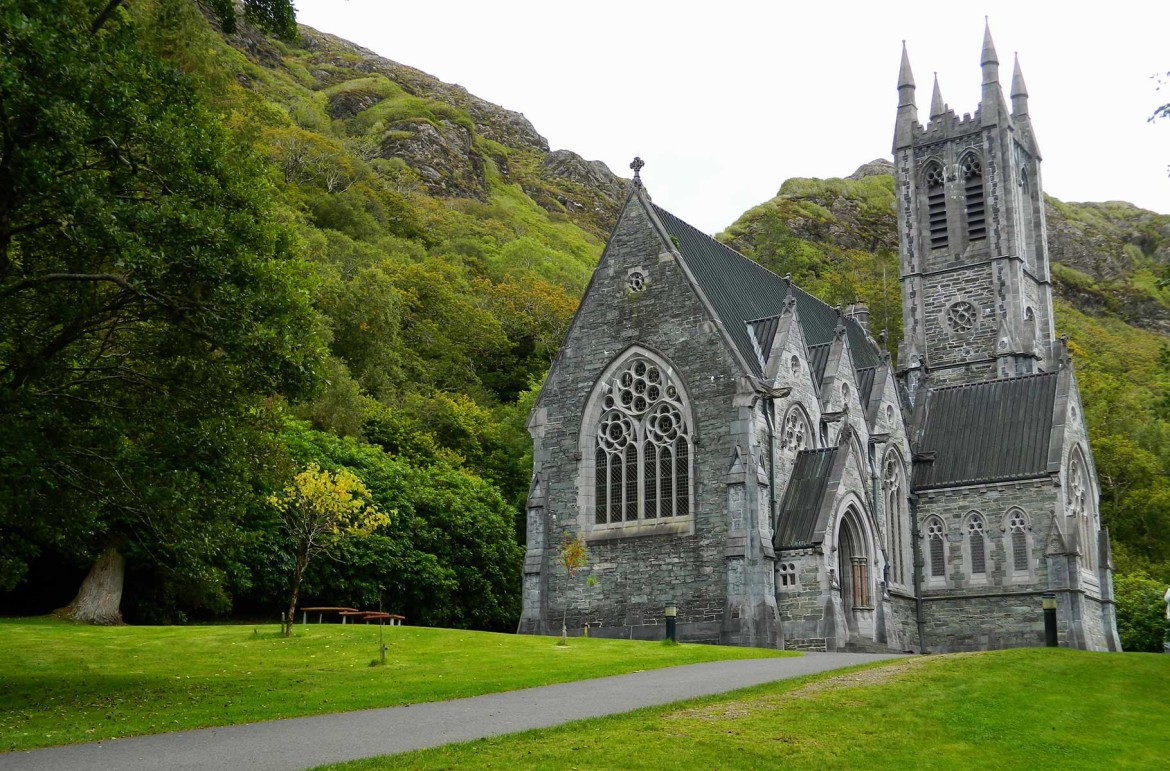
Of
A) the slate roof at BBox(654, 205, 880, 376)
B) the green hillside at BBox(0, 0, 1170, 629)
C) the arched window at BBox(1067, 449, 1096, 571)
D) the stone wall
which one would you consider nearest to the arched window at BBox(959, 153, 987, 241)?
the green hillside at BBox(0, 0, 1170, 629)

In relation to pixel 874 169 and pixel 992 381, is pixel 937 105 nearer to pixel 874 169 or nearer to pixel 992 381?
pixel 992 381

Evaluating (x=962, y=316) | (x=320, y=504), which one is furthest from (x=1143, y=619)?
(x=320, y=504)

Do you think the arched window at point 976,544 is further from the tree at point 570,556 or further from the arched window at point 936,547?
the tree at point 570,556

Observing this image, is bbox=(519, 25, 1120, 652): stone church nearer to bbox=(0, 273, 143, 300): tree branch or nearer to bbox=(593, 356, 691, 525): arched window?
bbox=(593, 356, 691, 525): arched window

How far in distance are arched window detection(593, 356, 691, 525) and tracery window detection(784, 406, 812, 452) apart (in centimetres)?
321

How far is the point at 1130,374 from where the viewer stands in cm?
9600

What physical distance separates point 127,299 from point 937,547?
32910mm

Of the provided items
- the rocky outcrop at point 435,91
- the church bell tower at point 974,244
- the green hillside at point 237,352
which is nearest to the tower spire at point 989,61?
the church bell tower at point 974,244

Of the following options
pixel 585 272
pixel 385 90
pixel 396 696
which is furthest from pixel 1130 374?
pixel 385 90

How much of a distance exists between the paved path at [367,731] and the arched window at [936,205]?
130ft

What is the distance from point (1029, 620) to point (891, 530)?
5621 millimetres

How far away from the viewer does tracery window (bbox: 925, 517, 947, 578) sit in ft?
145

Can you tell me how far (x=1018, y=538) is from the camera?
4294cm

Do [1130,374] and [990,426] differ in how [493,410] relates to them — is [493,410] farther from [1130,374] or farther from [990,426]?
[1130,374]
